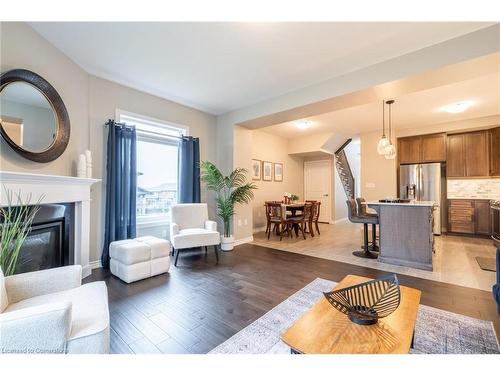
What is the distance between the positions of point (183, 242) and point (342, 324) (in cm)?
250

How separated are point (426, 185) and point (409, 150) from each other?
985mm

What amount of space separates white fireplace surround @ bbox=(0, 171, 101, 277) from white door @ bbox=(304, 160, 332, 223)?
251 inches

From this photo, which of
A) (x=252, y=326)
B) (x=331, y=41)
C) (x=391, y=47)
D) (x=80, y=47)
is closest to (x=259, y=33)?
(x=331, y=41)

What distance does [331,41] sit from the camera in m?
2.38

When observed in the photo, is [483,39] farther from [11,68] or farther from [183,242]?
[11,68]

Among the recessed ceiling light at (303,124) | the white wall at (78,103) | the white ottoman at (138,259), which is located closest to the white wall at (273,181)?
the recessed ceiling light at (303,124)

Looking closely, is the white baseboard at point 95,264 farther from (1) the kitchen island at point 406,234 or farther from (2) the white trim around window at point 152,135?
(1) the kitchen island at point 406,234

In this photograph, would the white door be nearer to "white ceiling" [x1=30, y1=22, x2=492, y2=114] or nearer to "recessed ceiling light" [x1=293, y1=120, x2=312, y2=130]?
"recessed ceiling light" [x1=293, y1=120, x2=312, y2=130]

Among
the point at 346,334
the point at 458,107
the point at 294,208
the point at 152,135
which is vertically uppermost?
the point at 458,107

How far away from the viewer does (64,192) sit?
2.41 m

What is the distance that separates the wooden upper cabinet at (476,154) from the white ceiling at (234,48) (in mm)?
3995

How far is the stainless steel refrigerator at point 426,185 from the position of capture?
5.07 meters

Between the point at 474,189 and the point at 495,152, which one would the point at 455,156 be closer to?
the point at 495,152

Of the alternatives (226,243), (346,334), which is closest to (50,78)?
(226,243)
